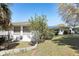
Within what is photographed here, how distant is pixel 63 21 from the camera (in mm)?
8516

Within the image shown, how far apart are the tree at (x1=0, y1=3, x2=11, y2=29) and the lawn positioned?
1.38m

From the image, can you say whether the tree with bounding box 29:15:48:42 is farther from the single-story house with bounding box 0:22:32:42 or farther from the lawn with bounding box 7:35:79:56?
the lawn with bounding box 7:35:79:56

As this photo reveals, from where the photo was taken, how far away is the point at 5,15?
29.6ft

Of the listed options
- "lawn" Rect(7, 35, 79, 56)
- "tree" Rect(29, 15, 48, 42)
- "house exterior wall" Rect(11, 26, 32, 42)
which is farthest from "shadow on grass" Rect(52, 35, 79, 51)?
"house exterior wall" Rect(11, 26, 32, 42)

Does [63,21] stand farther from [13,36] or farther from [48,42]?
[13,36]

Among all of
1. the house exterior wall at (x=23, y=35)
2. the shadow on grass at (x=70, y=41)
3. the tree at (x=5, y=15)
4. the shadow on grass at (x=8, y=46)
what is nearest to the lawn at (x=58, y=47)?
the shadow on grass at (x=70, y=41)

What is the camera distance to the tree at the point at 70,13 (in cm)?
833

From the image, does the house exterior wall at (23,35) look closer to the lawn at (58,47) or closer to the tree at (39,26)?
the tree at (39,26)

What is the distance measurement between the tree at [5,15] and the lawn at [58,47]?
138cm

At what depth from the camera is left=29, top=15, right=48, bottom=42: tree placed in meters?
9.45

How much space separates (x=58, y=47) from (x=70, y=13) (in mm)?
1365

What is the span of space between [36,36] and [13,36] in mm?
1062

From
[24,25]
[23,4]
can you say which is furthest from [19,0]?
[24,25]

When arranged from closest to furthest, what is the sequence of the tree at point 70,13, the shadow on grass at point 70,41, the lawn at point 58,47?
1. the lawn at point 58,47
2. the tree at point 70,13
3. the shadow on grass at point 70,41
